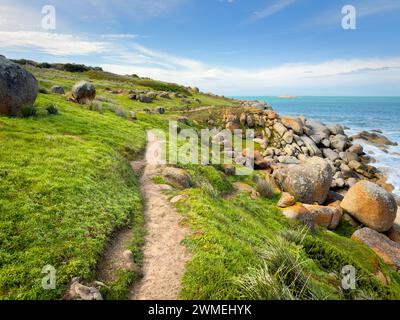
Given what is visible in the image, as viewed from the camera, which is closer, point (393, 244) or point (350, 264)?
point (350, 264)

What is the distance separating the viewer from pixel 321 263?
1268 centimetres

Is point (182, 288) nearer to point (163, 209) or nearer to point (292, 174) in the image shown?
point (163, 209)

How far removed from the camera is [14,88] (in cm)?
1706

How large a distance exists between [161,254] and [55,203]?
395 centimetres

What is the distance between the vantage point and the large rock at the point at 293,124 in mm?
45438

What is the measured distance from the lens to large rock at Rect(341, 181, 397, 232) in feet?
61.4

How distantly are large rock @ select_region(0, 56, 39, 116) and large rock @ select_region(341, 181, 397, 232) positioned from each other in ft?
75.6

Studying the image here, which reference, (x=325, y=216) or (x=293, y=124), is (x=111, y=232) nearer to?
(x=325, y=216)

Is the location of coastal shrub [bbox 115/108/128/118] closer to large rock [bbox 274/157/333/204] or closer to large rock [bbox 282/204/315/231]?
large rock [bbox 274/157/333/204]

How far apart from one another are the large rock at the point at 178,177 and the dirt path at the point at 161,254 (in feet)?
9.08
